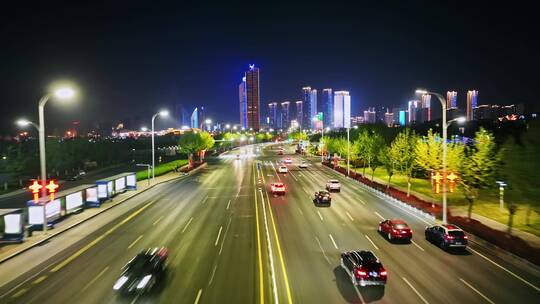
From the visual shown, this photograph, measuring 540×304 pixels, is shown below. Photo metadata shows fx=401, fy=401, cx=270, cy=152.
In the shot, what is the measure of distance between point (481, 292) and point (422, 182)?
4121 centimetres

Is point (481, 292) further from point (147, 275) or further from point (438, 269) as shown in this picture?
point (147, 275)

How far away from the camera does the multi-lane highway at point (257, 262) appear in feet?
59.1

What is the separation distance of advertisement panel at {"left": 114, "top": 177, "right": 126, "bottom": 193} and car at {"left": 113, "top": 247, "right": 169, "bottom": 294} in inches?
1141

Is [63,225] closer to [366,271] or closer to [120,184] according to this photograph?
[120,184]

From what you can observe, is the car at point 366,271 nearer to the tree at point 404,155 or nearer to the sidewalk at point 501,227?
the sidewalk at point 501,227

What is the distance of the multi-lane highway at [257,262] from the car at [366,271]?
427mm

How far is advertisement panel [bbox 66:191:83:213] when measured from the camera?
113 feet

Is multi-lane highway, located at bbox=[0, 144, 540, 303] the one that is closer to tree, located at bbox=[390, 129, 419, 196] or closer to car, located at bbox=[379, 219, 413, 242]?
car, located at bbox=[379, 219, 413, 242]

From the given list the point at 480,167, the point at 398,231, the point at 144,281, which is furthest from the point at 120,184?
the point at 480,167

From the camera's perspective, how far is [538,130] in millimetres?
23125

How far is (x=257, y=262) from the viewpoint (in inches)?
886

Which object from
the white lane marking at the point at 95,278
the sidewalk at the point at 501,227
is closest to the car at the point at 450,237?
the sidewalk at the point at 501,227

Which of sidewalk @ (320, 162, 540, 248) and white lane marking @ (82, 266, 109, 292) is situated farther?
sidewalk @ (320, 162, 540, 248)

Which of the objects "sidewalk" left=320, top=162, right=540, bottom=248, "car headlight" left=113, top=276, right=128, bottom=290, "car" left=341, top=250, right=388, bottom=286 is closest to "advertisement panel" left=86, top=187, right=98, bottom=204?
"car headlight" left=113, top=276, right=128, bottom=290
